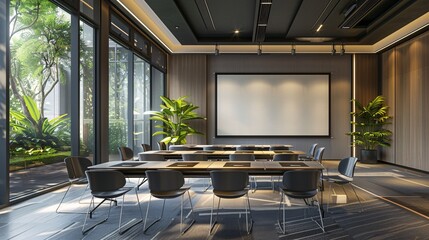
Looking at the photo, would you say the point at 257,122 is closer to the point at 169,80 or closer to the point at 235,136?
the point at 235,136

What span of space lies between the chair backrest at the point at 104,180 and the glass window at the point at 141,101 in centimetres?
568

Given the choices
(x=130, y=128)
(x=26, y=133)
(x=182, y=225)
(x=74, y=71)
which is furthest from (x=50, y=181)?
(x=182, y=225)

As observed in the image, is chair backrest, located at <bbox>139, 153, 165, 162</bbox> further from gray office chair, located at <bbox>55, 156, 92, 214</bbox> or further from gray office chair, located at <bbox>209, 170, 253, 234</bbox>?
gray office chair, located at <bbox>209, 170, 253, 234</bbox>

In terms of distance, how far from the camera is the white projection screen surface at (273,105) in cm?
1222

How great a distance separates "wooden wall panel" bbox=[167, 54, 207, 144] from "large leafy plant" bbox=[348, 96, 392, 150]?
507cm

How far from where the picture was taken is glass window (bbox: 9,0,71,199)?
5609mm

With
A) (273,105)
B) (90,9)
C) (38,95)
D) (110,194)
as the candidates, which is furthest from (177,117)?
(110,194)

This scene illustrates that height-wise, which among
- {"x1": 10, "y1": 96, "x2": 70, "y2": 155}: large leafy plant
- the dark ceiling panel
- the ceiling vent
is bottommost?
{"x1": 10, "y1": 96, "x2": 70, "y2": 155}: large leafy plant

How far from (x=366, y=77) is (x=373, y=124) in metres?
1.84

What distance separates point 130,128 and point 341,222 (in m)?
6.32

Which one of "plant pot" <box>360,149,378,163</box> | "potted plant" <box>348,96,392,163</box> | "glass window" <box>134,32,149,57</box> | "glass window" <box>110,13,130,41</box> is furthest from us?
"plant pot" <box>360,149,378,163</box>

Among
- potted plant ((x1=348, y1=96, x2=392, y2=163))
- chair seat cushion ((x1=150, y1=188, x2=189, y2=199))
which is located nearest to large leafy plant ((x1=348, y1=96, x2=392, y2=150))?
potted plant ((x1=348, y1=96, x2=392, y2=163))

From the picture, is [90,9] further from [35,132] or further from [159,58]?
[159,58]

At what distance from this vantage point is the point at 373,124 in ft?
37.4
